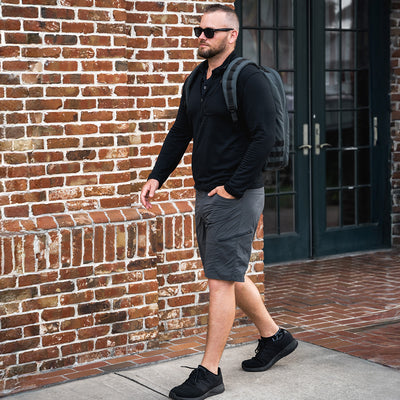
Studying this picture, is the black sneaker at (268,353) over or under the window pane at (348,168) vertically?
under

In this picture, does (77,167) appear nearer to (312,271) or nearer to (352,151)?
(312,271)

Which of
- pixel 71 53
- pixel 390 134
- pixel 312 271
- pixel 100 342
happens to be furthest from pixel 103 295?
pixel 390 134

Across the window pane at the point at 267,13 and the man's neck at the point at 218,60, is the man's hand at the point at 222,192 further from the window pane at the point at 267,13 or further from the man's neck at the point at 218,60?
the window pane at the point at 267,13

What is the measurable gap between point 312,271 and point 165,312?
8.68 ft

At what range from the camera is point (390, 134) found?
881 centimetres

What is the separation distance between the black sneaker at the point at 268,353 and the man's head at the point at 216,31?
1.65 meters

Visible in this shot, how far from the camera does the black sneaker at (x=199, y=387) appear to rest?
14.0 feet

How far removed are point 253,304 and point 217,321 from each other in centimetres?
40

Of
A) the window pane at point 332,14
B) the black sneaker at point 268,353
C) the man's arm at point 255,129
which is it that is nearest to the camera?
the man's arm at point 255,129

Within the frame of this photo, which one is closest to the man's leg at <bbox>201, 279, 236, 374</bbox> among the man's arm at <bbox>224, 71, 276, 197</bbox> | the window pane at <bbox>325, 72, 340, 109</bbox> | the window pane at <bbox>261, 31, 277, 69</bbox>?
the man's arm at <bbox>224, 71, 276, 197</bbox>

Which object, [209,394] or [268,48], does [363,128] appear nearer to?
[268,48]

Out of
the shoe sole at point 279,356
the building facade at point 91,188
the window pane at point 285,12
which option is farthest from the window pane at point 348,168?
the shoe sole at point 279,356

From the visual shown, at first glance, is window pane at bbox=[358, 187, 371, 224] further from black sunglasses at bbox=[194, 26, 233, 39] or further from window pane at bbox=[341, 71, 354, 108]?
black sunglasses at bbox=[194, 26, 233, 39]

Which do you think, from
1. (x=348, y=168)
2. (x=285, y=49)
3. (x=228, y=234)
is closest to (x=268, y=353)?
(x=228, y=234)
